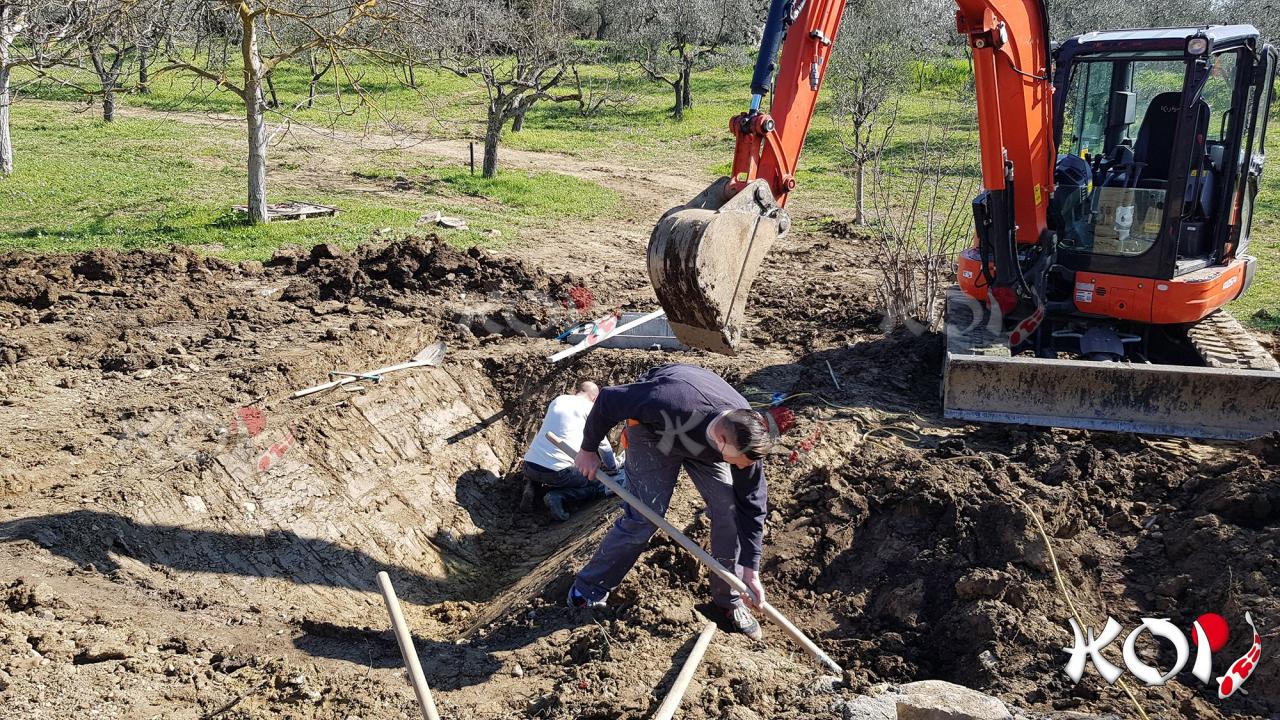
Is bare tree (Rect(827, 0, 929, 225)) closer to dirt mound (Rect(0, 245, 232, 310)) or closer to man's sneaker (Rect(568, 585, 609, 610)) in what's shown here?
dirt mound (Rect(0, 245, 232, 310))

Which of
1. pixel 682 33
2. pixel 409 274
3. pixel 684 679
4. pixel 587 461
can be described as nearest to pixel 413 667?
pixel 684 679

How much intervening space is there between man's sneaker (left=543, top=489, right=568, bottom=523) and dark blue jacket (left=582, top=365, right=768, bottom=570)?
2434 mm

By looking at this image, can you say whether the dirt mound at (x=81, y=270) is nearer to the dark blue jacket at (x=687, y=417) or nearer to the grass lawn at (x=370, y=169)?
the grass lawn at (x=370, y=169)

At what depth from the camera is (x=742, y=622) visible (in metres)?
5.30

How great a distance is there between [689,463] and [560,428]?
6.81ft

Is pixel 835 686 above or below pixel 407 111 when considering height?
below

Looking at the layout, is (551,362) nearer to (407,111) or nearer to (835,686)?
(835,686)

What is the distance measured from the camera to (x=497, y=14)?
19.6 m

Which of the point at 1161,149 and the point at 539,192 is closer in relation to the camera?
the point at 1161,149

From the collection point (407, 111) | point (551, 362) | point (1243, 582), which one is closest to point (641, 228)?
point (551, 362)

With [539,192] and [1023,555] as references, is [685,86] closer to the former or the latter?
[539,192]

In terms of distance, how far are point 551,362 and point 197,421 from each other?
117 inches

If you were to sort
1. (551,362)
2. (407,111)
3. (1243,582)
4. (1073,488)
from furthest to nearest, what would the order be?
(407,111) < (551,362) < (1073,488) < (1243,582)

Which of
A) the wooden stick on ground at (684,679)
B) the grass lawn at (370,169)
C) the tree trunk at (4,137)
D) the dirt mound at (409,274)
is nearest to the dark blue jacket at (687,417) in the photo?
the wooden stick on ground at (684,679)
